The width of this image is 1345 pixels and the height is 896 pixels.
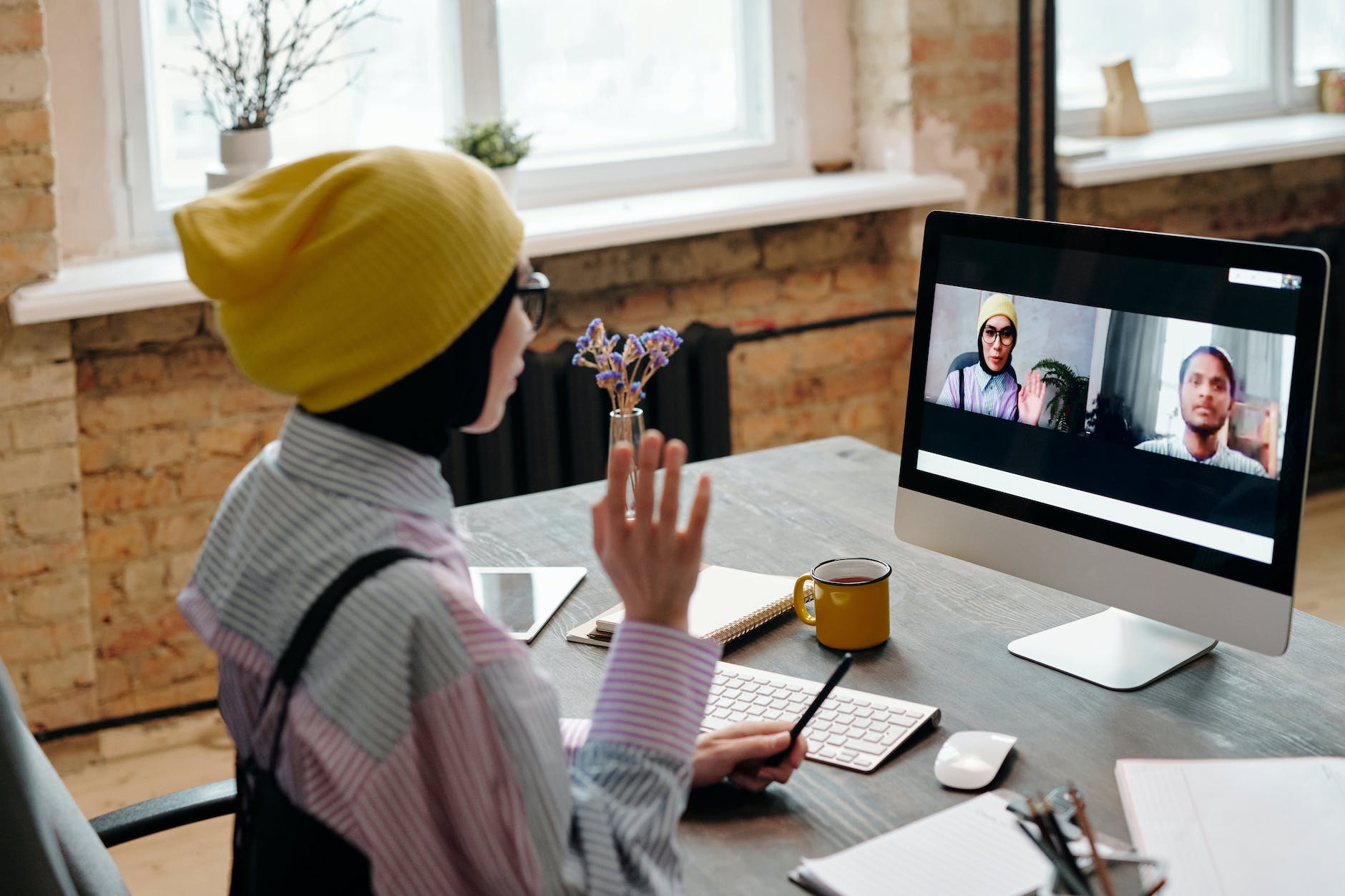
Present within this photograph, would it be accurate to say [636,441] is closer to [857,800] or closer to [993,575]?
[993,575]

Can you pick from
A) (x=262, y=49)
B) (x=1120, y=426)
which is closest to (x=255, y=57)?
(x=262, y=49)

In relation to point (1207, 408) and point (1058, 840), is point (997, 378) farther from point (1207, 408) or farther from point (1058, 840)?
point (1058, 840)

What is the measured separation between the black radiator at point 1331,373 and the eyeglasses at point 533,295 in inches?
134

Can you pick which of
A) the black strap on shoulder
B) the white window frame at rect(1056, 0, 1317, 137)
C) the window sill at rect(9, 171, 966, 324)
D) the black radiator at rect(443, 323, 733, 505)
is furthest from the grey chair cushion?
the white window frame at rect(1056, 0, 1317, 137)

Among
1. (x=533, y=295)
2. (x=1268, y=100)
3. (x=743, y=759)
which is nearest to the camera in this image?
(x=533, y=295)

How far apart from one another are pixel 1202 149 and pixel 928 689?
2.72m

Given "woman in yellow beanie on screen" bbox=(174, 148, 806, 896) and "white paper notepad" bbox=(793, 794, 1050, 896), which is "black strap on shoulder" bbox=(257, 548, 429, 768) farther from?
"white paper notepad" bbox=(793, 794, 1050, 896)

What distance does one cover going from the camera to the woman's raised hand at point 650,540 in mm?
1024

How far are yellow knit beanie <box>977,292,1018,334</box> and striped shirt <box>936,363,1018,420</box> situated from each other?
5 centimetres

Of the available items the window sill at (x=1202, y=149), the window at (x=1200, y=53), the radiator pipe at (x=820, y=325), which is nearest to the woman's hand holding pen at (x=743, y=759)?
the radiator pipe at (x=820, y=325)

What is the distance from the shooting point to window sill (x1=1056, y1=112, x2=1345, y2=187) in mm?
3566

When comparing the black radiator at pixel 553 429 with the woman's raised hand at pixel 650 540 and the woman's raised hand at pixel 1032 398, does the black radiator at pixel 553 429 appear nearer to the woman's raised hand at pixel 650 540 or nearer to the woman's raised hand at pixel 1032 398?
the woman's raised hand at pixel 1032 398

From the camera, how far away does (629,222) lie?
310 cm

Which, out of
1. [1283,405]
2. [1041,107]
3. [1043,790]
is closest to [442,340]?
[1043,790]
